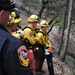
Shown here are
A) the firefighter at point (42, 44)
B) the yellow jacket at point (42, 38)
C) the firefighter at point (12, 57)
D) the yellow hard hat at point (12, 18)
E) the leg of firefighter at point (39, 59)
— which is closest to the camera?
the firefighter at point (12, 57)

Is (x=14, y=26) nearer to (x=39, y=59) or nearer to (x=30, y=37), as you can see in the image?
(x=30, y=37)

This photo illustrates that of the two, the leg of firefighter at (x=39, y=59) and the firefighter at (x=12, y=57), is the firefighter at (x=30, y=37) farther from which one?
the firefighter at (x=12, y=57)

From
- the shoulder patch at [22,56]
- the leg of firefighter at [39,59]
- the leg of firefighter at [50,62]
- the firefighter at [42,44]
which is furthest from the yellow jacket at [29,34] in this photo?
the shoulder patch at [22,56]

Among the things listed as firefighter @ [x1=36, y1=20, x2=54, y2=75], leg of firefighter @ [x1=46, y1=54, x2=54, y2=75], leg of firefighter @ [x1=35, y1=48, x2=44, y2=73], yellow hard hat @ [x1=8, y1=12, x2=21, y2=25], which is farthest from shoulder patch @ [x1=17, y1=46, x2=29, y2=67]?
leg of firefighter @ [x1=46, y1=54, x2=54, y2=75]

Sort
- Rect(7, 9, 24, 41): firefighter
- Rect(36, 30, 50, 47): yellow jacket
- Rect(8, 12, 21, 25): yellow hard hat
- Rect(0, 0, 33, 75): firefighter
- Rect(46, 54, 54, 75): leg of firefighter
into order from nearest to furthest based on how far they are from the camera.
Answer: Rect(0, 0, 33, 75): firefighter
Rect(7, 9, 24, 41): firefighter
Rect(8, 12, 21, 25): yellow hard hat
Rect(36, 30, 50, 47): yellow jacket
Rect(46, 54, 54, 75): leg of firefighter

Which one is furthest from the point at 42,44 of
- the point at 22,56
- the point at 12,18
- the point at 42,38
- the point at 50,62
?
the point at 22,56

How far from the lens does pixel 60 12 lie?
17.2 metres

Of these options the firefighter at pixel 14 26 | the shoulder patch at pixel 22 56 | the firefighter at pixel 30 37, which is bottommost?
the firefighter at pixel 30 37

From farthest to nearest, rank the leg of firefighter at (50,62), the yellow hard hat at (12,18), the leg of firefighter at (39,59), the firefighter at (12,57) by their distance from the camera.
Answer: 1. the leg of firefighter at (50,62)
2. the leg of firefighter at (39,59)
3. the yellow hard hat at (12,18)
4. the firefighter at (12,57)

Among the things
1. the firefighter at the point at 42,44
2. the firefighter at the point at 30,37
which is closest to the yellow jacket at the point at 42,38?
the firefighter at the point at 42,44


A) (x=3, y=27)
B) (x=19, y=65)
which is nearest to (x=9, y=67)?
(x=19, y=65)

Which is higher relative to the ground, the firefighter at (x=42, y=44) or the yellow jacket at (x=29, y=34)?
the yellow jacket at (x=29, y=34)

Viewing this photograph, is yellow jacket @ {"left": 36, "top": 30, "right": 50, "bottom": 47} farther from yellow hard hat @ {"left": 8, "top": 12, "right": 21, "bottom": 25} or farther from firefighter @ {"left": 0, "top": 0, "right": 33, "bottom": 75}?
firefighter @ {"left": 0, "top": 0, "right": 33, "bottom": 75}

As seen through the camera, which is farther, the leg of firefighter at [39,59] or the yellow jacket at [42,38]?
the leg of firefighter at [39,59]
